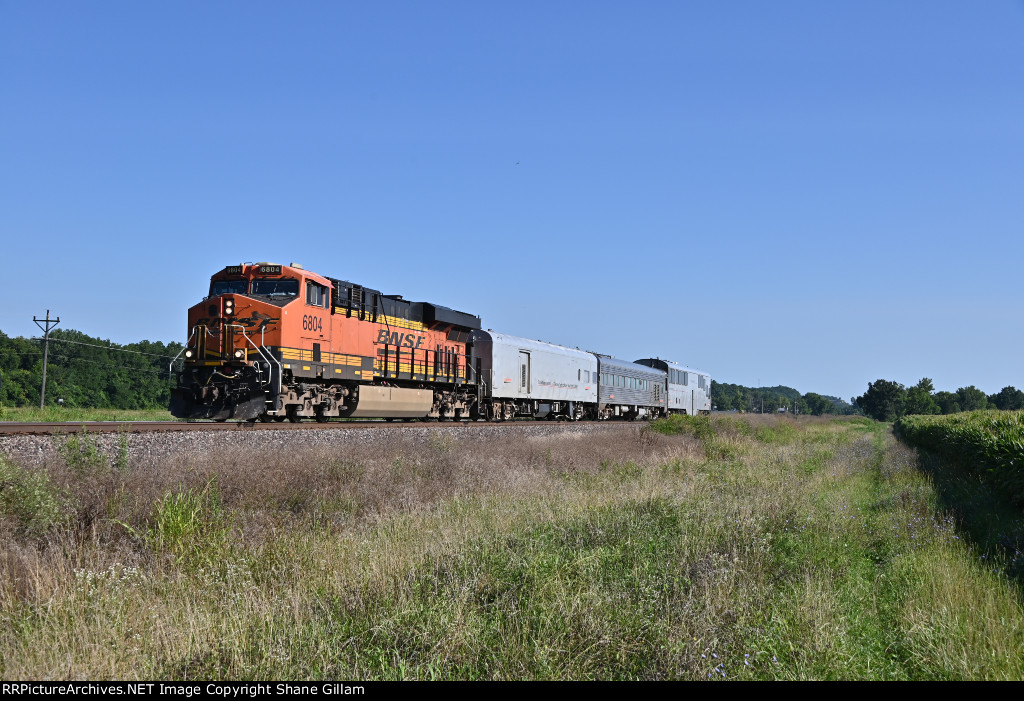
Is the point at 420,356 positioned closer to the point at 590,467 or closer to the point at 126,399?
the point at 590,467

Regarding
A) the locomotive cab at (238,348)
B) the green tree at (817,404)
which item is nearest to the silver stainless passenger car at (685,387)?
the locomotive cab at (238,348)

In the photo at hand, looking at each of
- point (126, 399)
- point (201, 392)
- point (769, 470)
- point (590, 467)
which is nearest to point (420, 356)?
point (201, 392)

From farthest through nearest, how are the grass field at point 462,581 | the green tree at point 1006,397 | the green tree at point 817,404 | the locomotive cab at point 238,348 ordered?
1. the green tree at point 817,404
2. the green tree at point 1006,397
3. the locomotive cab at point 238,348
4. the grass field at point 462,581

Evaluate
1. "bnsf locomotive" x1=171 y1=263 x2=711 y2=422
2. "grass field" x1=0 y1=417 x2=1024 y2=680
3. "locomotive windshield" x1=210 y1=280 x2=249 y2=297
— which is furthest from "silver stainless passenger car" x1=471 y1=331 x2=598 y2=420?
"grass field" x1=0 y1=417 x2=1024 y2=680

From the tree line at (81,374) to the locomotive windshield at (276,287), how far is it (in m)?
51.4

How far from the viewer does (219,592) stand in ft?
20.5

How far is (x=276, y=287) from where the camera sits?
18750 mm

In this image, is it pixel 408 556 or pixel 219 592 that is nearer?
pixel 219 592

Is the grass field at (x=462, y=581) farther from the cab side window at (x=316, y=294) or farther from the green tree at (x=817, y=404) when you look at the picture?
the green tree at (x=817, y=404)

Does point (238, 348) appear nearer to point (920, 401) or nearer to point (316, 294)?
point (316, 294)

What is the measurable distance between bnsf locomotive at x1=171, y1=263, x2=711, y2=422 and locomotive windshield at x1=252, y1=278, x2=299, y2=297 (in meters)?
0.03

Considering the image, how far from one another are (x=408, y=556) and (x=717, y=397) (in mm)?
168680

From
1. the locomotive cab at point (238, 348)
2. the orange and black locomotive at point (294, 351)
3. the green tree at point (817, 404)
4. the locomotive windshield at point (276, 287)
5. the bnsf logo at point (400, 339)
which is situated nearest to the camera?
the locomotive cab at point (238, 348)

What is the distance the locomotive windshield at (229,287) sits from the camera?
18.8 m
